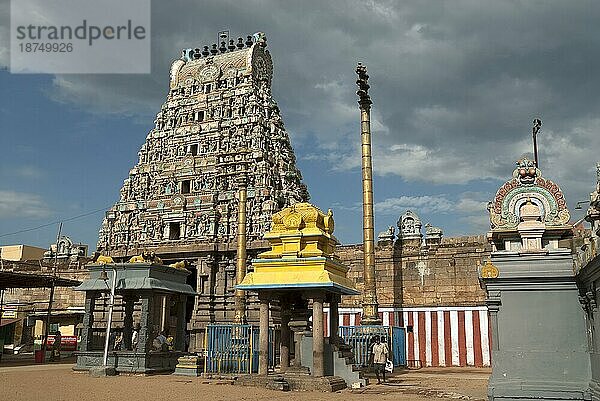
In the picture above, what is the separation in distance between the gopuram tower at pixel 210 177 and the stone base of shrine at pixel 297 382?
17230 millimetres

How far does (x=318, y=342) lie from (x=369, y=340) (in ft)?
21.0

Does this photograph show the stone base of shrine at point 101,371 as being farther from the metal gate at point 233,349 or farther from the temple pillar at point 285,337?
the temple pillar at point 285,337

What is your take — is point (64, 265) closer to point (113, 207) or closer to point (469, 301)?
point (113, 207)

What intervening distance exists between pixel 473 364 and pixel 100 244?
2721 centimetres

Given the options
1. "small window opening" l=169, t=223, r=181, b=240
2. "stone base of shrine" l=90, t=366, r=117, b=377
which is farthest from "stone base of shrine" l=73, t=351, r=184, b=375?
"small window opening" l=169, t=223, r=181, b=240

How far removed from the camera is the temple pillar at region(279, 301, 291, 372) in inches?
650

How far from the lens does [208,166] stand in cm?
3881

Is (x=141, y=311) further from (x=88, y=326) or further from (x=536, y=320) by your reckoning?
(x=536, y=320)

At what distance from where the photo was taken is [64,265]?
41125 millimetres

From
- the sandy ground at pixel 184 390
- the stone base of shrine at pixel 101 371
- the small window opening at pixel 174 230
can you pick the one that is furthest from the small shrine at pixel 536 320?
the small window opening at pixel 174 230

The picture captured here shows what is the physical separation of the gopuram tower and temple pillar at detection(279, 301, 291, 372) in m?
15.6

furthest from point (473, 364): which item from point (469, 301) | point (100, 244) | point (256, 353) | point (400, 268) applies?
point (100, 244)

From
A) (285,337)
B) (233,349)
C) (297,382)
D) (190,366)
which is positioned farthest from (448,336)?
(297,382)

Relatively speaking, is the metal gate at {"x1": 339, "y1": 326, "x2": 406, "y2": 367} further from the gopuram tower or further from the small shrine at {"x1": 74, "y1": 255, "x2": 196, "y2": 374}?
the gopuram tower
